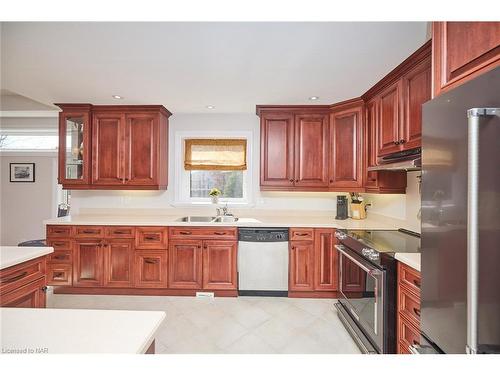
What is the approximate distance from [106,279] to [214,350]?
1.80m

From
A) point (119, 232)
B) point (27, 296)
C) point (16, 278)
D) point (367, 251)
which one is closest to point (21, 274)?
point (16, 278)

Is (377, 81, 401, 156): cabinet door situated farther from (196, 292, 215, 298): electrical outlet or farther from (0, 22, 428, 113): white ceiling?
(196, 292, 215, 298): electrical outlet

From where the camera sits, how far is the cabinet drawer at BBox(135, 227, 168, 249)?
3254 millimetres

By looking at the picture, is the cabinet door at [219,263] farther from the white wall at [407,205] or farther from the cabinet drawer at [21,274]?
the white wall at [407,205]

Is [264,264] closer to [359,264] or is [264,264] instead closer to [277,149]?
[359,264]

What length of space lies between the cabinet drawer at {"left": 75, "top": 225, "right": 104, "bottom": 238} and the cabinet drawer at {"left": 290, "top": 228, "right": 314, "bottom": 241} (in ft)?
7.44

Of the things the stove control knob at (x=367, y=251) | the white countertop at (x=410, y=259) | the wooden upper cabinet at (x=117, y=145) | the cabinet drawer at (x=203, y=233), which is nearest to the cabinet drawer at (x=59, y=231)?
the wooden upper cabinet at (x=117, y=145)

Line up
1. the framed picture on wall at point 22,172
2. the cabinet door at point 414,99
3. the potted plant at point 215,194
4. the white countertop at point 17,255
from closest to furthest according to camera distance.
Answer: the white countertop at point 17,255 < the cabinet door at point 414,99 < the potted plant at point 215,194 < the framed picture on wall at point 22,172

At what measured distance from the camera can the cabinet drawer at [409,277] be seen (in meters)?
1.57

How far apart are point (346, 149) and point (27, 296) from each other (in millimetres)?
3244

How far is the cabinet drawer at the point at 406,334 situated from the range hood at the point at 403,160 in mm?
990

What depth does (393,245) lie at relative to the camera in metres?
2.06

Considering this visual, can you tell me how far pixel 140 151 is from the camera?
11.6ft
